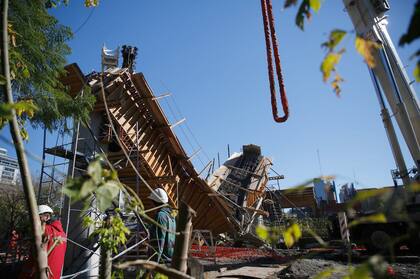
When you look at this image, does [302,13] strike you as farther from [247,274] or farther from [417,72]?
[247,274]

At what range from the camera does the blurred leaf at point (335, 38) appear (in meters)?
0.81

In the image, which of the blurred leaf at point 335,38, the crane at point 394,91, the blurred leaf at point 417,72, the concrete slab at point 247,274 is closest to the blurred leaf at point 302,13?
the blurred leaf at point 335,38

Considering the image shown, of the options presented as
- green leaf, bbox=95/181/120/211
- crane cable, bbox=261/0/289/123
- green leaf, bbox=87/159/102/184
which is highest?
crane cable, bbox=261/0/289/123

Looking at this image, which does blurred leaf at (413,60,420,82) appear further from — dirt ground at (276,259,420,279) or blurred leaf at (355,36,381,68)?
dirt ground at (276,259,420,279)

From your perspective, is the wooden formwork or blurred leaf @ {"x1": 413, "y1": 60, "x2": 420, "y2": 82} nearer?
blurred leaf @ {"x1": 413, "y1": 60, "x2": 420, "y2": 82}

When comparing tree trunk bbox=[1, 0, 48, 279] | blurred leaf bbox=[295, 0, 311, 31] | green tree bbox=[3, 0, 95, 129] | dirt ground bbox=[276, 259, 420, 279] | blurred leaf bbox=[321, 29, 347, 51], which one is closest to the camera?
blurred leaf bbox=[321, 29, 347, 51]

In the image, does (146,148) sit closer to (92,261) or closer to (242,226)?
(92,261)

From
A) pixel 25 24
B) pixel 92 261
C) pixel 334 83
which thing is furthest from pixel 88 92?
pixel 334 83

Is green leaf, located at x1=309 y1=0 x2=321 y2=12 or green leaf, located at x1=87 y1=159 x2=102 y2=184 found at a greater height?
green leaf, located at x1=309 y1=0 x2=321 y2=12

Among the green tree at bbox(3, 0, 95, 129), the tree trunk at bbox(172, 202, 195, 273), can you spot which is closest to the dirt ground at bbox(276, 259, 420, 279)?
the green tree at bbox(3, 0, 95, 129)

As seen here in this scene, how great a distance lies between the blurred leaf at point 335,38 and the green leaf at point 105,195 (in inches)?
30.3

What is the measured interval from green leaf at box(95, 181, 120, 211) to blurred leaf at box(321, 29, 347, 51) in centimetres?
77

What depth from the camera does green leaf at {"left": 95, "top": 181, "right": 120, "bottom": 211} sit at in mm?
970

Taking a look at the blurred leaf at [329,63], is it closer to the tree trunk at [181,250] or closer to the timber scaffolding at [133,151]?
the tree trunk at [181,250]
